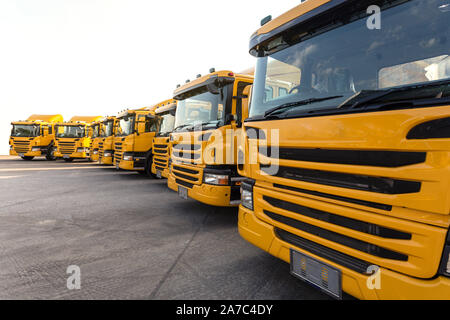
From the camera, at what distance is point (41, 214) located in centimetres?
484

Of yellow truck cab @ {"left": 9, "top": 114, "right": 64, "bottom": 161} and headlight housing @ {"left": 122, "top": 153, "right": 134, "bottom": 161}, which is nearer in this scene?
headlight housing @ {"left": 122, "top": 153, "right": 134, "bottom": 161}

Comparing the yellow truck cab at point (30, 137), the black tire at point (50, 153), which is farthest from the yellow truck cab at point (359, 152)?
the black tire at point (50, 153)

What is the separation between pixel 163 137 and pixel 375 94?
21.7 feet

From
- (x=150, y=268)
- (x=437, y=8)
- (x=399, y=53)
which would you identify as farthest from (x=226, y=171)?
(x=437, y=8)

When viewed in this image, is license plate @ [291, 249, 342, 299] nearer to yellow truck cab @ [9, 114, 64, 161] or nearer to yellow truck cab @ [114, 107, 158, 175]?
yellow truck cab @ [114, 107, 158, 175]

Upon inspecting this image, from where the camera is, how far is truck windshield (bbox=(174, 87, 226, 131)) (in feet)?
13.7

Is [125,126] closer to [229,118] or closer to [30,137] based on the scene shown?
[229,118]

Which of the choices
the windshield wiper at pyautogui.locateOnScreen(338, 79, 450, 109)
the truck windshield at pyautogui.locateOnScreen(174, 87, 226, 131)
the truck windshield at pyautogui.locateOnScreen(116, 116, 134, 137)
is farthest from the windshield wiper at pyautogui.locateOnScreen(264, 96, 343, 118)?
the truck windshield at pyautogui.locateOnScreen(116, 116, 134, 137)

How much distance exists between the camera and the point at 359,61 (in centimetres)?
191

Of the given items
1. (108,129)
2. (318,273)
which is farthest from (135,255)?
(108,129)

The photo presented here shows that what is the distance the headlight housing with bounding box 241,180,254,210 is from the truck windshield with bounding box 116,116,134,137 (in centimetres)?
767

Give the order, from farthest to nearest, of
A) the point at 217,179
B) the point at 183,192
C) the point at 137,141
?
the point at 137,141
the point at 183,192
the point at 217,179

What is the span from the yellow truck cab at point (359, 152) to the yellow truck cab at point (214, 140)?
4.75 ft
